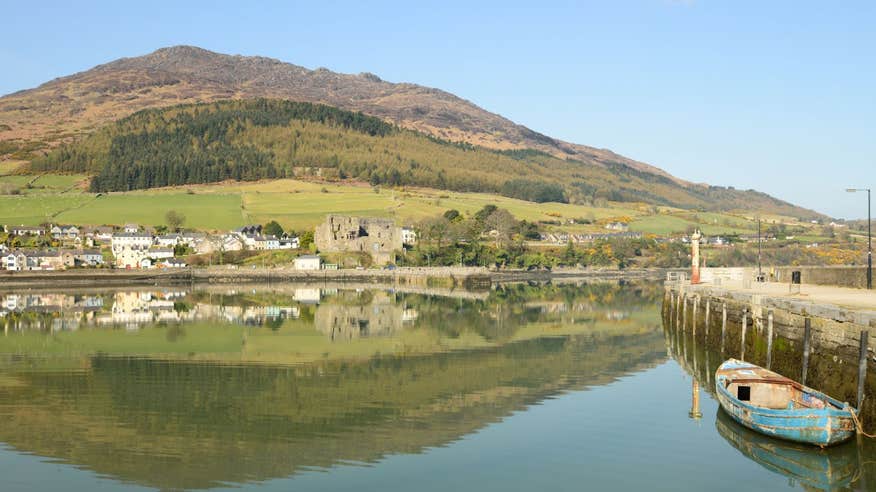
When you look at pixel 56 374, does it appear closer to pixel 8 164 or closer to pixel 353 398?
pixel 353 398

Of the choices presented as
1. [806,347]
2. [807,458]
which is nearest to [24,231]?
[806,347]

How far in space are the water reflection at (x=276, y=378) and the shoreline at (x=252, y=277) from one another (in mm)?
39889

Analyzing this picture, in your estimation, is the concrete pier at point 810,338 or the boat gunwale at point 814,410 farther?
the concrete pier at point 810,338

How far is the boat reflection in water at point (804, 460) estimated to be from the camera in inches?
738

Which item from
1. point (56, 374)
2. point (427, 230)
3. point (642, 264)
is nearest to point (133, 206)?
point (427, 230)

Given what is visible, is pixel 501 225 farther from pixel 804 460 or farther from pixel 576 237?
pixel 804 460

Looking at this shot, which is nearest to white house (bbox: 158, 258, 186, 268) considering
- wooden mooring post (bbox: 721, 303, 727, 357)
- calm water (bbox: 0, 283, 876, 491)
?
calm water (bbox: 0, 283, 876, 491)

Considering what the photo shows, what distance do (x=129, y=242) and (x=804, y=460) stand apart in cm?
11939

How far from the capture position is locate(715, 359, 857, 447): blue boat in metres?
19.5

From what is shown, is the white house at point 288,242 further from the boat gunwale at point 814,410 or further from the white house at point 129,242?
the boat gunwale at point 814,410

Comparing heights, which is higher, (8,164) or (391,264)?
(8,164)

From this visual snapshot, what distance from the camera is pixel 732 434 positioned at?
22.8 m

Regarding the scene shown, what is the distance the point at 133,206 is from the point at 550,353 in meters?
130

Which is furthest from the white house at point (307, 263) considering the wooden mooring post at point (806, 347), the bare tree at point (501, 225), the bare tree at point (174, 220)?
the wooden mooring post at point (806, 347)
